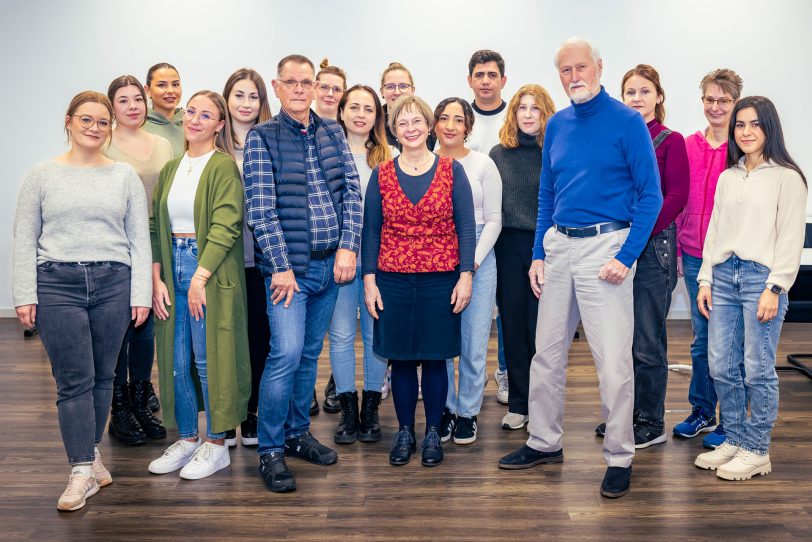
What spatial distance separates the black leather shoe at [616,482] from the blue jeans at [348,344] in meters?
1.03

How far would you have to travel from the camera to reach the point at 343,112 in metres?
3.59

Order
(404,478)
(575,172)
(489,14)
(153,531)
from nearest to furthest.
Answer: (153,531) → (575,172) → (404,478) → (489,14)

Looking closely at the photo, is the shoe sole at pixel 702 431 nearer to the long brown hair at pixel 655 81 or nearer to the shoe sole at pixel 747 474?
the shoe sole at pixel 747 474

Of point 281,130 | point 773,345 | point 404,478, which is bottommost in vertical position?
point 404,478

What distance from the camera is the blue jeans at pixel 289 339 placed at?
3.00 m

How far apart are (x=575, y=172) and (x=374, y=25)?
3719 mm

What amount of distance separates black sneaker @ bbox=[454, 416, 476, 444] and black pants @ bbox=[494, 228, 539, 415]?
0.31 m

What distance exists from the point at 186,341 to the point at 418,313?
0.91m

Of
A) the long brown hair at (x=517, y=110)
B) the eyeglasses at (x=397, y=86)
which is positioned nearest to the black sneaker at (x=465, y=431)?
the long brown hair at (x=517, y=110)

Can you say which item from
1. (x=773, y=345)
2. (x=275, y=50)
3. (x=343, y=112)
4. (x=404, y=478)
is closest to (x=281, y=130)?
(x=343, y=112)

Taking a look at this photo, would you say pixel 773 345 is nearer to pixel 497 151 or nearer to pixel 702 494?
pixel 702 494

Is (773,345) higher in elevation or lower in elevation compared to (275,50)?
lower

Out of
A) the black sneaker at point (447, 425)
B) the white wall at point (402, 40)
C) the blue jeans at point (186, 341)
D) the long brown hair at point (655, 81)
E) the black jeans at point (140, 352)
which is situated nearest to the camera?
the blue jeans at point (186, 341)

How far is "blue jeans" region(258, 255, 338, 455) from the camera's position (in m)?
3.00
